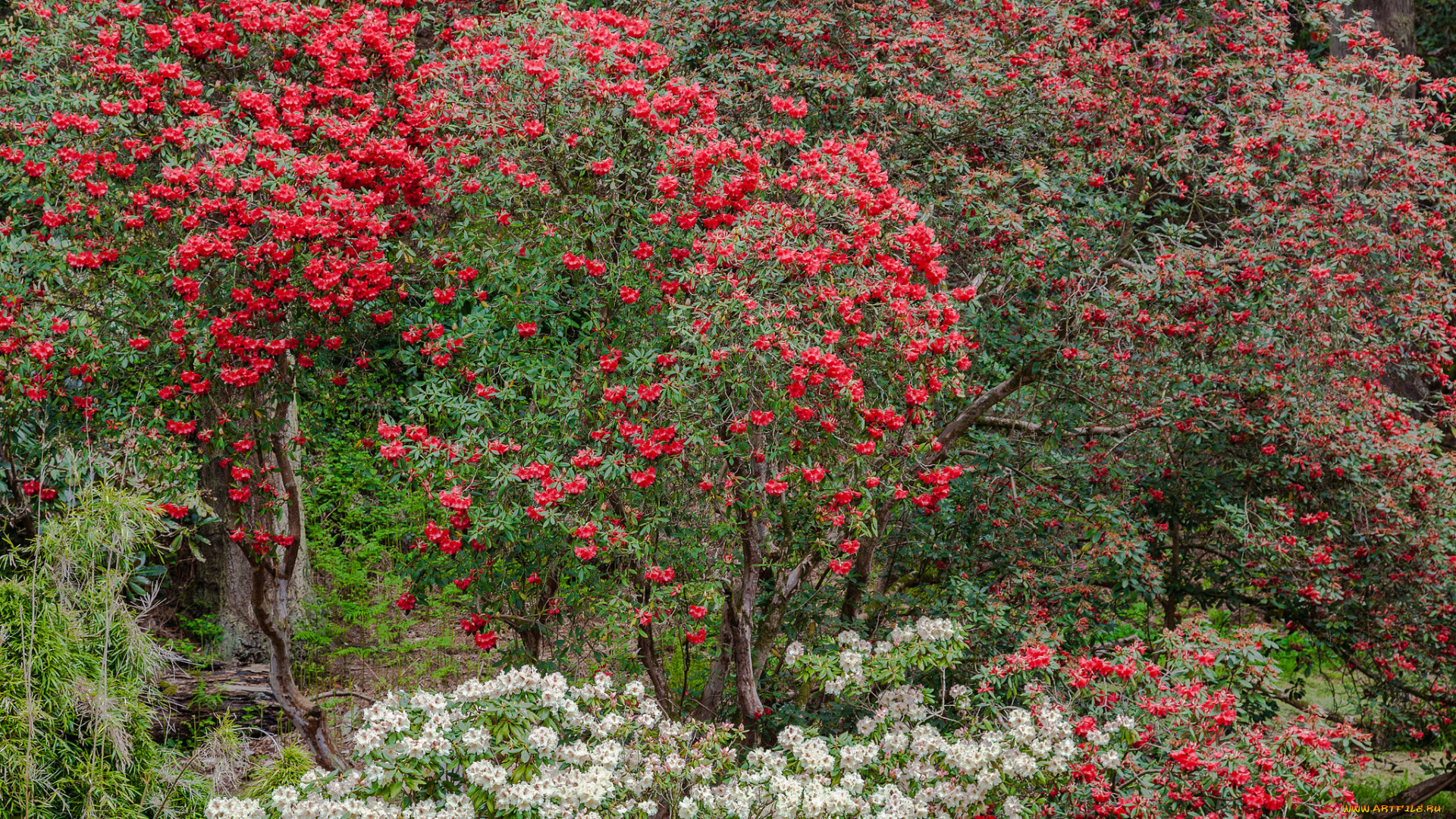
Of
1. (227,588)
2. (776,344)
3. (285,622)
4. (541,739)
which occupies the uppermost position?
(776,344)

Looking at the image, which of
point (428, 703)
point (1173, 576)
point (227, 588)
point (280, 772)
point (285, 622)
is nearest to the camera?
point (428, 703)

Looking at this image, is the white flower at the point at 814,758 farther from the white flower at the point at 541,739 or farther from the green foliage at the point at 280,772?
the green foliage at the point at 280,772

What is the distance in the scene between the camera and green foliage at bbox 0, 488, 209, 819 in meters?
4.52

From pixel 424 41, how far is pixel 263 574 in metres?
4.82

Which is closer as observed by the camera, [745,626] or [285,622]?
[745,626]

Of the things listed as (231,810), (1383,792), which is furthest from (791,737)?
(1383,792)

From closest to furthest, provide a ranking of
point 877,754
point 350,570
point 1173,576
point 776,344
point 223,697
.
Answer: point 776,344 < point 877,754 < point 1173,576 < point 223,697 < point 350,570

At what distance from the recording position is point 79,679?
4.68m

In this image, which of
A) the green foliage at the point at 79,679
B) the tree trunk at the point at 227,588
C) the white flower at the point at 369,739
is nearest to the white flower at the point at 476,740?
the white flower at the point at 369,739

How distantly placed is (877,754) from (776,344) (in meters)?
1.76

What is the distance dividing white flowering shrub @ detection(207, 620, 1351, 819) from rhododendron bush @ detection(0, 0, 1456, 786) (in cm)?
2

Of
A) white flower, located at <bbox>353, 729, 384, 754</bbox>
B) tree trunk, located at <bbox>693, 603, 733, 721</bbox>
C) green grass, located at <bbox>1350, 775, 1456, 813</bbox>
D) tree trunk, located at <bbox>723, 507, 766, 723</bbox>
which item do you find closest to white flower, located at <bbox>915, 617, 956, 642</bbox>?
tree trunk, located at <bbox>723, 507, 766, 723</bbox>

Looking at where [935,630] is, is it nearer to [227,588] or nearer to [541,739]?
Answer: [541,739]

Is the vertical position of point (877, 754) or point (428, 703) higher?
point (428, 703)
